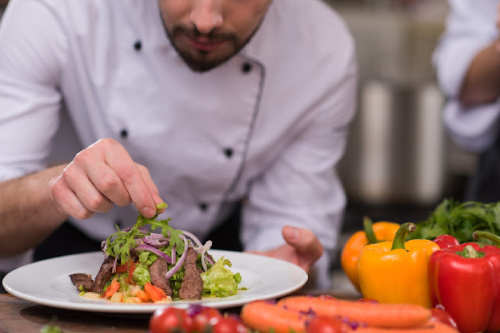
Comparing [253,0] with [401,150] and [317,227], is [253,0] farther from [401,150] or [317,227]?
[401,150]

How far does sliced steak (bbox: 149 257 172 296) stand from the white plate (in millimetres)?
66

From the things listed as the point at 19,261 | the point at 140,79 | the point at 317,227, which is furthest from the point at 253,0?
the point at 19,261

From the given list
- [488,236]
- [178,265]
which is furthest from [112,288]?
[488,236]

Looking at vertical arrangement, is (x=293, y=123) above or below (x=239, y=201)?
above

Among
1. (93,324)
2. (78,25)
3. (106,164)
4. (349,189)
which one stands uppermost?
(78,25)

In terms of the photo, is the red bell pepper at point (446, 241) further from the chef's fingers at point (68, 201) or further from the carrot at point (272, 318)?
the chef's fingers at point (68, 201)

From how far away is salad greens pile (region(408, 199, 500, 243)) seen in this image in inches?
53.6

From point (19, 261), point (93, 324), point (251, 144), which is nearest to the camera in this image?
point (93, 324)

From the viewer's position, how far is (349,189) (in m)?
5.72

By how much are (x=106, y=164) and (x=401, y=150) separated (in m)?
4.68

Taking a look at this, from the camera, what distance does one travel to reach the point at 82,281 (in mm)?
1299

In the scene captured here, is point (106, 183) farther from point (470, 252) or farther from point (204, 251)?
point (470, 252)

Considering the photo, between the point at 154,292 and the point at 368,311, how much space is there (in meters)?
0.42

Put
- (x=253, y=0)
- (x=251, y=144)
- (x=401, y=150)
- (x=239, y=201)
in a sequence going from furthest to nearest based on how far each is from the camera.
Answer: (x=401, y=150) < (x=239, y=201) < (x=251, y=144) < (x=253, y=0)
